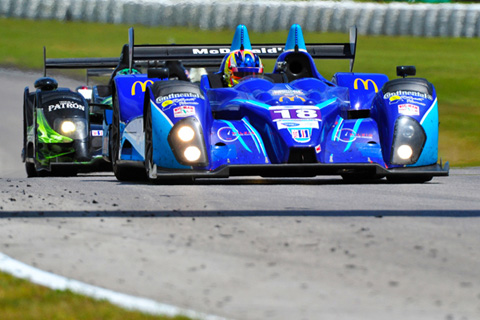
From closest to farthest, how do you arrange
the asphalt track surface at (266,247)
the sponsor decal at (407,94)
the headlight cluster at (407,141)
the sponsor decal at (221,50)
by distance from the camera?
the asphalt track surface at (266,247), the headlight cluster at (407,141), the sponsor decal at (407,94), the sponsor decal at (221,50)

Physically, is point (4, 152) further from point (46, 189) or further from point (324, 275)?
point (324, 275)

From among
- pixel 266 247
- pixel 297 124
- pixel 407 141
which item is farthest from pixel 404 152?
pixel 266 247

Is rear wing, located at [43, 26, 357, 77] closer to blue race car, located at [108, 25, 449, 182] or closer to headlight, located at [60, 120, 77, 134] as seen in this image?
blue race car, located at [108, 25, 449, 182]

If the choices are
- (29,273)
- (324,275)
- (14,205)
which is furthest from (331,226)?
(14,205)

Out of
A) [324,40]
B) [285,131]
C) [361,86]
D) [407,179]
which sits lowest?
[407,179]

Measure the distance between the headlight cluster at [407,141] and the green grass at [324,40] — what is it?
49.2 feet

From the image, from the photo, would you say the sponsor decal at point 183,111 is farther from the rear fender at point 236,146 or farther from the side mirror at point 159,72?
the side mirror at point 159,72

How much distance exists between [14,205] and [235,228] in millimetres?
2064

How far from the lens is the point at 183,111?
9.02 m

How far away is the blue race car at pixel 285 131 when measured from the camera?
881 centimetres

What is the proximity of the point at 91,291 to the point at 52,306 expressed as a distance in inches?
10.5

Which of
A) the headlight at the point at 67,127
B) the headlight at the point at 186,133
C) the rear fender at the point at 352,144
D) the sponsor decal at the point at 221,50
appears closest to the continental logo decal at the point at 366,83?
the rear fender at the point at 352,144

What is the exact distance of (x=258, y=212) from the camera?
21.0 feet

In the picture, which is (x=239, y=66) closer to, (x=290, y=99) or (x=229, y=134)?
(x=290, y=99)
